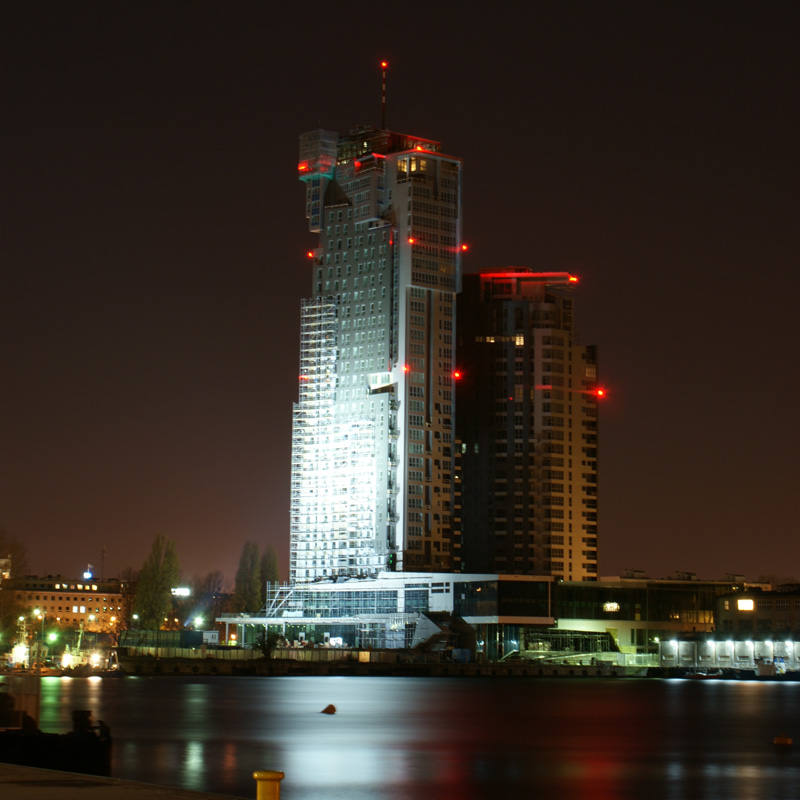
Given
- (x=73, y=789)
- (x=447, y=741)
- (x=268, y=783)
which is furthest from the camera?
(x=447, y=741)

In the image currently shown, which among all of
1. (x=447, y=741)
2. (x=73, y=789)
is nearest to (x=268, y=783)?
(x=73, y=789)

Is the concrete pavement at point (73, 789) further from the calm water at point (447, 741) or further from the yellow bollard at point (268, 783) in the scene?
the calm water at point (447, 741)

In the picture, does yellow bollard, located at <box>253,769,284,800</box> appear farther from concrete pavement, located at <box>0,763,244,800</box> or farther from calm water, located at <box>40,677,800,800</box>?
calm water, located at <box>40,677,800,800</box>

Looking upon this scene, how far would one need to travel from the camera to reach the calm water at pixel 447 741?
55844 millimetres

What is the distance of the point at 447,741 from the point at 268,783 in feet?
178

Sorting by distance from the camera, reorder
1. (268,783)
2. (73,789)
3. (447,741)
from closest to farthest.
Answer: (268,783) → (73,789) → (447,741)

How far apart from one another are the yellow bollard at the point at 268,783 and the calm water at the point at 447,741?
26896 millimetres

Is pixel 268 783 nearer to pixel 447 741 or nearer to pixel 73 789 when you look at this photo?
pixel 73 789

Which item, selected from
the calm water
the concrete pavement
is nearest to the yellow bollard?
the concrete pavement

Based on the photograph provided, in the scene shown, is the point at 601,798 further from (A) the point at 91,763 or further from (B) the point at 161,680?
(B) the point at 161,680

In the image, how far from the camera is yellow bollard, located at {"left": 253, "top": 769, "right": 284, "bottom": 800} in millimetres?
23828

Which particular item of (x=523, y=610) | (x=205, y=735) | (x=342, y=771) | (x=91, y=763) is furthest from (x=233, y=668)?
(x=91, y=763)

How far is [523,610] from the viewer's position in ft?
655

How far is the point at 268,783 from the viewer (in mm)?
24297
